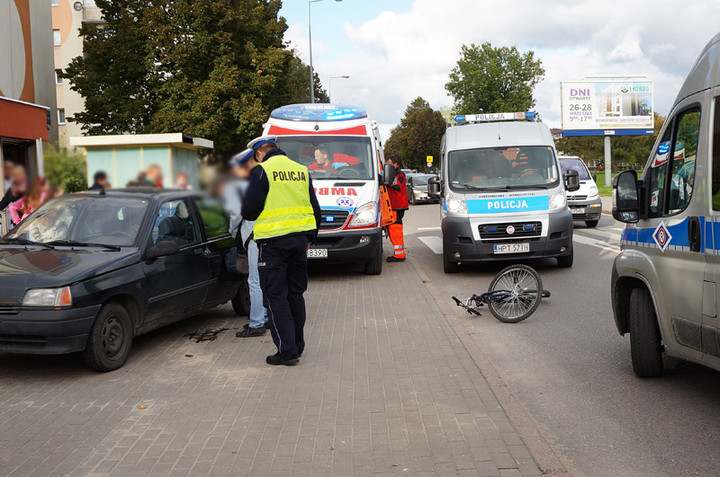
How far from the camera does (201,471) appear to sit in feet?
13.3

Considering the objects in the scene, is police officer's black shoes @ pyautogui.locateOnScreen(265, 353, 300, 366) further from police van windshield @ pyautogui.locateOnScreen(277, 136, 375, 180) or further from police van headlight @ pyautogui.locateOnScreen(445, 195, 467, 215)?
police van windshield @ pyautogui.locateOnScreen(277, 136, 375, 180)

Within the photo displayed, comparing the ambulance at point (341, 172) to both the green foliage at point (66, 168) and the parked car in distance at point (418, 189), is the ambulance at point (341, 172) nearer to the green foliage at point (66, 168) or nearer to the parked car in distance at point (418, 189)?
the green foliage at point (66, 168)

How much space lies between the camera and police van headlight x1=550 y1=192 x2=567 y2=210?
11.6m

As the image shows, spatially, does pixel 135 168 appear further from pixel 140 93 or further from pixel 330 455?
pixel 140 93

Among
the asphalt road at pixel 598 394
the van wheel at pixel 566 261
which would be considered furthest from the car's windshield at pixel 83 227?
the van wheel at pixel 566 261

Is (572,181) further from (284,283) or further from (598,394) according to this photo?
(284,283)

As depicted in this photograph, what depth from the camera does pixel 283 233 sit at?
6.08 m

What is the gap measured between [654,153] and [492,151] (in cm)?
693

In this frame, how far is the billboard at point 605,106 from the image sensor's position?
158 ft

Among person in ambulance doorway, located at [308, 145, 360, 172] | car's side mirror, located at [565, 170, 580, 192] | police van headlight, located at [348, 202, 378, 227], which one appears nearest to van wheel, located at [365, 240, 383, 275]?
police van headlight, located at [348, 202, 378, 227]

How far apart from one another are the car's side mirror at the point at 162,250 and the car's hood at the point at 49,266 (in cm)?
12

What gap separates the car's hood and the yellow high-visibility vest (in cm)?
133

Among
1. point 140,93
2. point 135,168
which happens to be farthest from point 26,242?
point 135,168

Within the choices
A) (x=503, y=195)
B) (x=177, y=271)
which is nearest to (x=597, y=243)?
(x=503, y=195)
